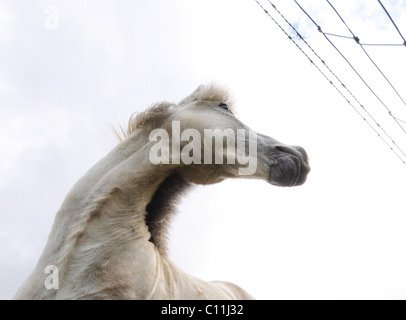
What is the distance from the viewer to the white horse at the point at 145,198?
2.24m

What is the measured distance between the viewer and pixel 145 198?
8.61 ft

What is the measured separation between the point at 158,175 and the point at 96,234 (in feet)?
1.72

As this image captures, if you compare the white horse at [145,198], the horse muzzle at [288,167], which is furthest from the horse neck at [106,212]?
the horse muzzle at [288,167]

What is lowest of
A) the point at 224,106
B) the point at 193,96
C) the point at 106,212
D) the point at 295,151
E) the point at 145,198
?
the point at 106,212

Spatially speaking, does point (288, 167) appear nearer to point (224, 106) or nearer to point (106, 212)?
point (224, 106)

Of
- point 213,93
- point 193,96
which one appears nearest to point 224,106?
point 213,93

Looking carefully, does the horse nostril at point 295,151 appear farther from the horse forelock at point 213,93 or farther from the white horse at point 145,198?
the horse forelock at point 213,93

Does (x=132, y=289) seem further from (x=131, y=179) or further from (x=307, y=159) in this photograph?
(x=307, y=159)

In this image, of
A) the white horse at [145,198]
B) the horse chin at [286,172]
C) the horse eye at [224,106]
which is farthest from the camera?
the horse eye at [224,106]

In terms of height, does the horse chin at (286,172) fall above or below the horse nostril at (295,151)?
below

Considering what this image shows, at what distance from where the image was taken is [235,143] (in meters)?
2.68

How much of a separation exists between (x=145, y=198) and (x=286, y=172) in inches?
34.2
